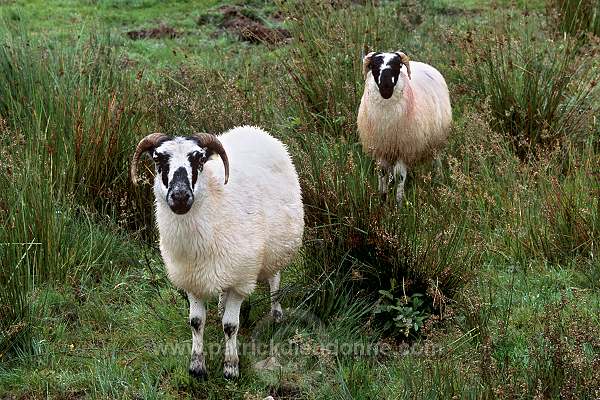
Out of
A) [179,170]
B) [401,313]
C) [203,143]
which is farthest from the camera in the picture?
[401,313]

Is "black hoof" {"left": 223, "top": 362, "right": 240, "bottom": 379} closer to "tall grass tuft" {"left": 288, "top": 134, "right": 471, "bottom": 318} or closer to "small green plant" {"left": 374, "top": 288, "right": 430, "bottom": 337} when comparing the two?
"tall grass tuft" {"left": 288, "top": 134, "right": 471, "bottom": 318}

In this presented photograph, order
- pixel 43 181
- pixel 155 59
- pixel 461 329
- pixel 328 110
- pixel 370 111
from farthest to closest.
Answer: pixel 155 59 < pixel 328 110 < pixel 370 111 < pixel 43 181 < pixel 461 329

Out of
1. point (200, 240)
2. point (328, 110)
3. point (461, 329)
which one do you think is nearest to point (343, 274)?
point (461, 329)

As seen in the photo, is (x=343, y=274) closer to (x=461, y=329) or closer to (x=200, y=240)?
(x=461, y=329)

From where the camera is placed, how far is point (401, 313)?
4684mm

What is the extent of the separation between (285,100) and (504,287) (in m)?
3.15

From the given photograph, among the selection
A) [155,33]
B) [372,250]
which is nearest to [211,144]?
[372,250]

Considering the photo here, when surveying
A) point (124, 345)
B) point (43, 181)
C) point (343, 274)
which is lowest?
point (124, 345)

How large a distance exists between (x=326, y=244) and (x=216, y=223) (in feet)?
2.93

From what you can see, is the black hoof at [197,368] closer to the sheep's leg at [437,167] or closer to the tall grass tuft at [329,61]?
the sheep's leg at [437,167]

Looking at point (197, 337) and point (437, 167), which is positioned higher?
point (437, 167)

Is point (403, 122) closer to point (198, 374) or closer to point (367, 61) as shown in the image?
point (367, 61)

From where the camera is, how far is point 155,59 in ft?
33.6

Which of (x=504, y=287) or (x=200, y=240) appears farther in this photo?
→ (x=504, y=287)
